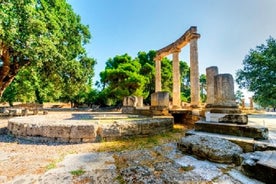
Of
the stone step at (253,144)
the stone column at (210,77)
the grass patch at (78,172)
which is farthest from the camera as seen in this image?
the stone column at (210,77)

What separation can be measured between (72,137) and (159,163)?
2.83 metres

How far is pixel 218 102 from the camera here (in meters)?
5.02

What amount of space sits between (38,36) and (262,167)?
9492 mm

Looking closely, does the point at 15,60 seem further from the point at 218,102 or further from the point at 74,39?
the point at 218,102

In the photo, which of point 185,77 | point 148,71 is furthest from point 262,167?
point 185,77

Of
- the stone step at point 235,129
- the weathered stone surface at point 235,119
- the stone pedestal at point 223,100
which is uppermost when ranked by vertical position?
the stone pedestal at point 223,100

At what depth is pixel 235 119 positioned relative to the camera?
4074mm

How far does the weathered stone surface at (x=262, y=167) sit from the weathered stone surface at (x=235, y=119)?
152cm

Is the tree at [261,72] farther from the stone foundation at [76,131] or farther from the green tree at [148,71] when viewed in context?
the stone foundation at [76,131]

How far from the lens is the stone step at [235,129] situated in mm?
3318

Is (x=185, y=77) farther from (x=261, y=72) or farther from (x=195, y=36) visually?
(x=195, y=36)

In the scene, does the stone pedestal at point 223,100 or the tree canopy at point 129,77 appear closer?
the stone pedestal at point 223,100

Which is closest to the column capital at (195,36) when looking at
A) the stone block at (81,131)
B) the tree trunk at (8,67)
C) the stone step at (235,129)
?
the stone step at (235,129)

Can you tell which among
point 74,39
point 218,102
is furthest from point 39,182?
point 74,39
